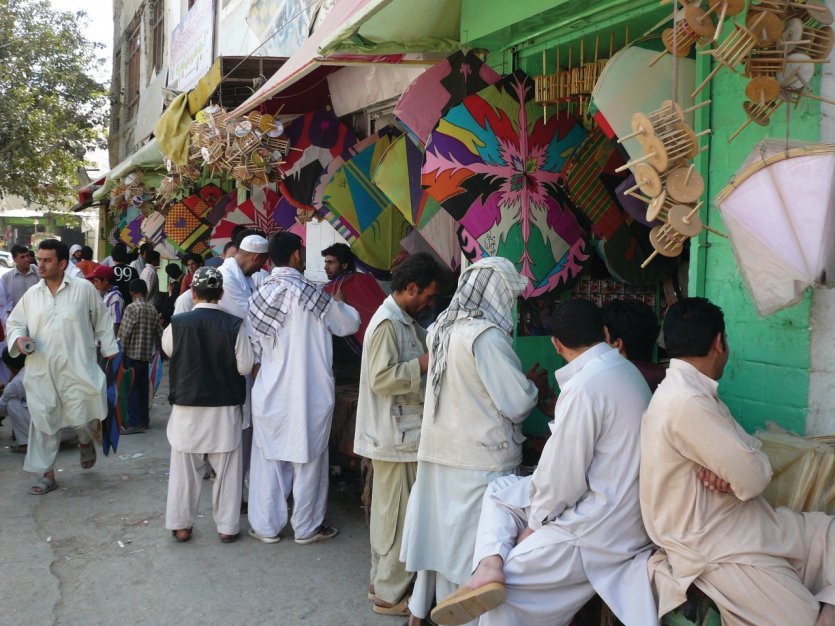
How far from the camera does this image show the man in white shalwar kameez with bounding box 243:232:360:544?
188 inches

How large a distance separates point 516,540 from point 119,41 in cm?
2348

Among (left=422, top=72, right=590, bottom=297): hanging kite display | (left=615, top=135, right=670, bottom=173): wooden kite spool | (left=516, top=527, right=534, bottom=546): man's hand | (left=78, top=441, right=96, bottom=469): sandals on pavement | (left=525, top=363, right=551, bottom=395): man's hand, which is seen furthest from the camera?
(left=78, top=441, right=96, bottom=469): sandals on pavement

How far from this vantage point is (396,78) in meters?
5.70

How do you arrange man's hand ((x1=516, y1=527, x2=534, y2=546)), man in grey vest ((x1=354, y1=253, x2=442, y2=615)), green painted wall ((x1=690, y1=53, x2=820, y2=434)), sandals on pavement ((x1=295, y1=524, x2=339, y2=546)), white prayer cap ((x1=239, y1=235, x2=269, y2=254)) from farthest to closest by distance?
1. white prayer cap ((x1=239, y1=235, x2=269, y2=254))
2. sandals on pavement ((x1=295, y1=524, x2=339, y2=546))
3. man in grey vest ((x1=354, y1=253, x2=442, y2=615))
4. man's hand ((x1=516, y1=527, x2=534, y2=546))
5. green painted wall ((x1=690, y1=53, x2=820, y2=434))

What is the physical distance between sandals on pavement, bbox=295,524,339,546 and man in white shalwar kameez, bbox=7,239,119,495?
217 cm

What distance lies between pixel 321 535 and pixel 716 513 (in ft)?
9.67

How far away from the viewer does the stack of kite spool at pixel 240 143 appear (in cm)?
550

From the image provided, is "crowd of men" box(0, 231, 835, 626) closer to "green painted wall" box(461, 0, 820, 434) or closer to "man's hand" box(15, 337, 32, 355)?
"man's hand" box(15, 337, 32, 355)

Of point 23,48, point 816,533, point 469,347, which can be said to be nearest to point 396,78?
point 469,347

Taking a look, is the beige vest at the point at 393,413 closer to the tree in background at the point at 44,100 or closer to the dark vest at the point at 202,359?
the dark vest at the point at 202,359

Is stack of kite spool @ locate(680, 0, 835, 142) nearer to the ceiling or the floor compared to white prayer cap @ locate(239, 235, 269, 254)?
nearer to the ceiling

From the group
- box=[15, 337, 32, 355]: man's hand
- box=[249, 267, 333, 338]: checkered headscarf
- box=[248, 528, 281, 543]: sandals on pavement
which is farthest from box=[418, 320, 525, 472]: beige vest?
box=[15, 337, 32, 355]: man's hand

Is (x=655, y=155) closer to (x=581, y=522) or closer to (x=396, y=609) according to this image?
(x=581, y=522)

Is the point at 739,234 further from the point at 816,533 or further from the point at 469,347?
the point at 469,347
